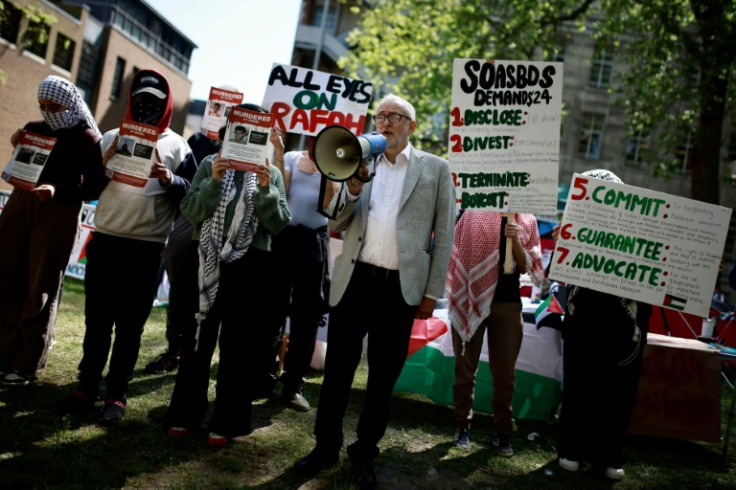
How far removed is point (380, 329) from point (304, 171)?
6.25ft

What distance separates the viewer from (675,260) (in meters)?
4.43

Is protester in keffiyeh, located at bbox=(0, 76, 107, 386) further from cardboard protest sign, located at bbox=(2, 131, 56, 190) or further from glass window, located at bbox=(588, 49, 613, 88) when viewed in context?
glass window, located at bbox=(588, 49, 613, 88)

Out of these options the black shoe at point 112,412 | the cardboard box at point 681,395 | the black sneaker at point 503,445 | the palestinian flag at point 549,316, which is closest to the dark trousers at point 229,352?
the black shoe at point 112,412

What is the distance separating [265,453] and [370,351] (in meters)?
0.92

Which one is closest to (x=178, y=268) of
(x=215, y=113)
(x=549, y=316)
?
(x=215, y=113)

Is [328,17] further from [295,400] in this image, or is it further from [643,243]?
[643,243]

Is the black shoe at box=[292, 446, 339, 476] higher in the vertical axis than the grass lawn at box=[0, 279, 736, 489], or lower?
higher

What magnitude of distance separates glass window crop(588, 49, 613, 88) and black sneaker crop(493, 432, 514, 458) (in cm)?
2620

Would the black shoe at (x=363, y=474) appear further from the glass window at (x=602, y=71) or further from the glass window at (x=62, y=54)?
the glass window at (x=62, y=54)

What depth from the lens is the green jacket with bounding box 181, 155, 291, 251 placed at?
377cm

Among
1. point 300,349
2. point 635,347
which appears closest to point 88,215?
point 300,349

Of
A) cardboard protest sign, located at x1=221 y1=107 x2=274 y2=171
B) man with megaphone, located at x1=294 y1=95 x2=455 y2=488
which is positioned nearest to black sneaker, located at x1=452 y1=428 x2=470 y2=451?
man with megaphone, located at x1=294 y1=95 x2=455 y2=488

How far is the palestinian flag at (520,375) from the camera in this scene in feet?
18.3

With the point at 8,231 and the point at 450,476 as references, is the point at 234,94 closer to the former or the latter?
the point at 8,231
